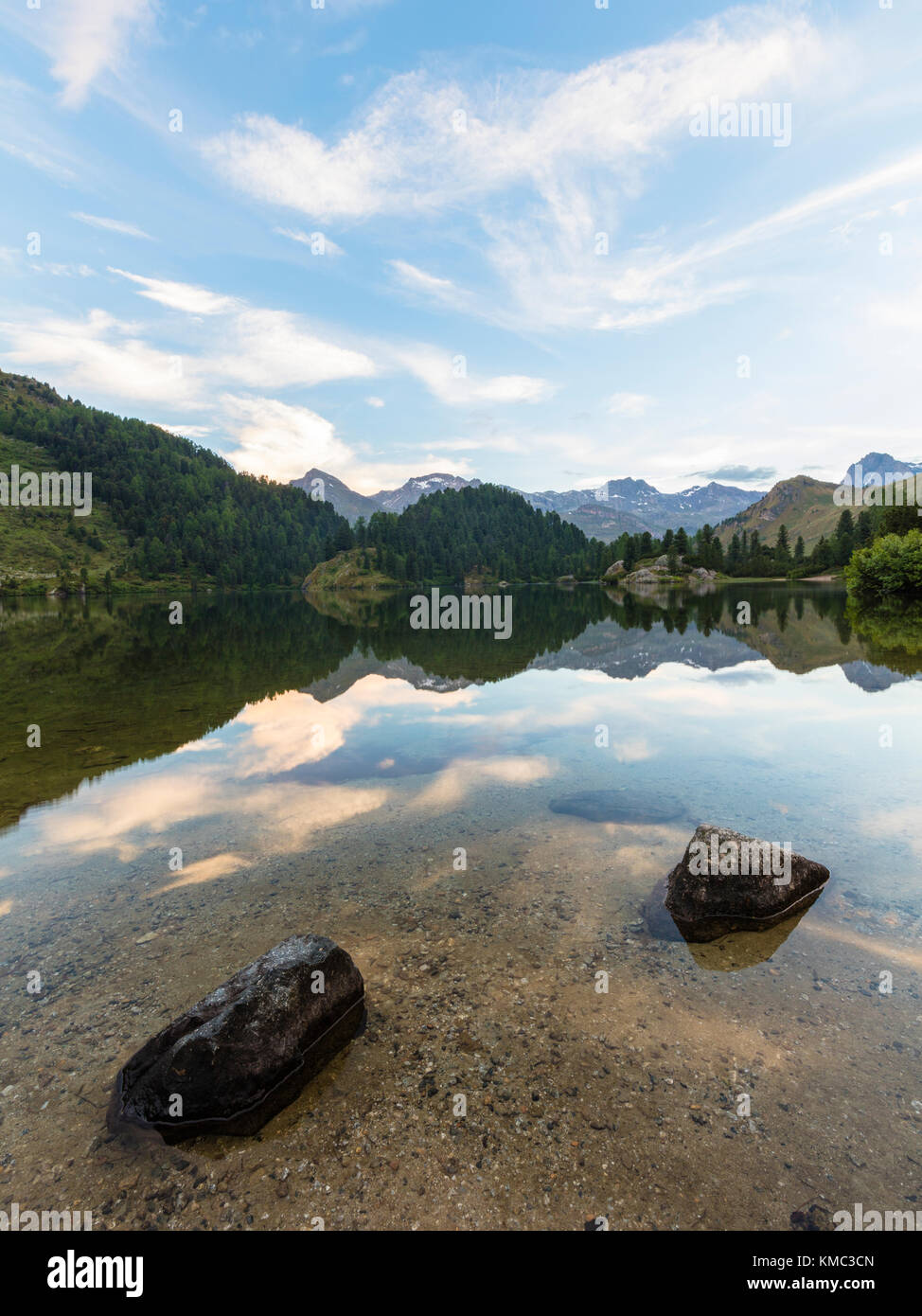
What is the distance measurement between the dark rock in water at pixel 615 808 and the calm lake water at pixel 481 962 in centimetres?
16

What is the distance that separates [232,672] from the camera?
145 ft

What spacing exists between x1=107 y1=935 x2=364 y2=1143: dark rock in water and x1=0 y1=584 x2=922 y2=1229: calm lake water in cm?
36

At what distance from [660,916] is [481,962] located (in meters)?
4.31

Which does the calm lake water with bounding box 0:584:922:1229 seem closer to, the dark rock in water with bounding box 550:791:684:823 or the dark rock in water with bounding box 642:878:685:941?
the dark rock in water with bounding box 550:791:684:823

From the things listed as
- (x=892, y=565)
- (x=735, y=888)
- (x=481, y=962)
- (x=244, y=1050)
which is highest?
(x=892, y=565)

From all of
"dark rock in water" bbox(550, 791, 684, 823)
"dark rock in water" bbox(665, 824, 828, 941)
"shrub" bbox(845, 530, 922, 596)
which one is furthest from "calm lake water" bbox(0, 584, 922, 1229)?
"shrub" bbox(845, 530, 922, 596)

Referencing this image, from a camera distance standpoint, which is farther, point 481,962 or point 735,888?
point 735,888

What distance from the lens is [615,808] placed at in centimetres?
1823

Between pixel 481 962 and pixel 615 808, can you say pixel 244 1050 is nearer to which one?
pixel 481 962

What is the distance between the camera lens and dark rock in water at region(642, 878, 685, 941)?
1176 cm

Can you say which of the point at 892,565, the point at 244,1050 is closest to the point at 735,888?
the point at 244,1050

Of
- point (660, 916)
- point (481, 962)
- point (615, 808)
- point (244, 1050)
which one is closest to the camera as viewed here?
point (244, 1050)

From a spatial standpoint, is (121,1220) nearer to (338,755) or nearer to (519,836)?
(519,836)

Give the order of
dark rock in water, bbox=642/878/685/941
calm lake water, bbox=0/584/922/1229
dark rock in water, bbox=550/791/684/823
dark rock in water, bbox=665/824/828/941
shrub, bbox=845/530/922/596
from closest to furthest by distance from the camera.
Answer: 1. calm lake water, bbox=0/584/922/1229
2. dark rock in water, bbox=642/878/685/941
3. dark rock in water, bbox=665/824/828/941
4. dark rock in water, bbox=550/791/684/823
5. shrub, bbox=845/530/922/596
